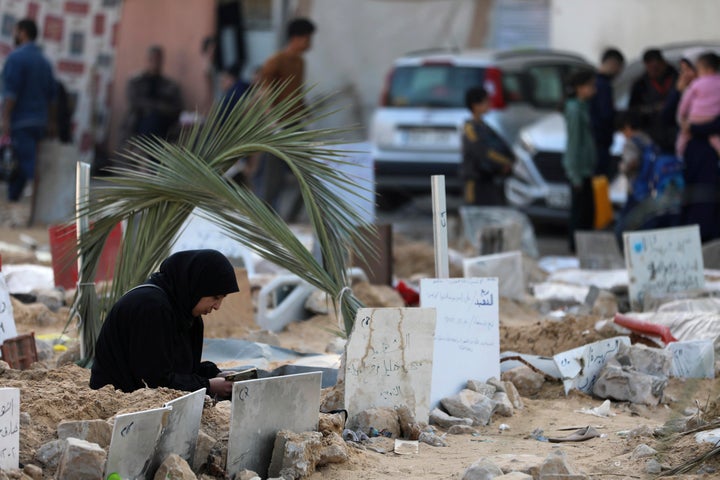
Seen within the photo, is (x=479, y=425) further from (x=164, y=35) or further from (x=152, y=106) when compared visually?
(x=164, y=35)

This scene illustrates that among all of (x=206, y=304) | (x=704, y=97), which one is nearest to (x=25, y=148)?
(x=704, y=97)

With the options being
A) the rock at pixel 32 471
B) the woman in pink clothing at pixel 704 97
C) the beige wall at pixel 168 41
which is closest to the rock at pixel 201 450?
the rock at pixel 32 471

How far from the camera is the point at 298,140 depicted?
659 centimetres

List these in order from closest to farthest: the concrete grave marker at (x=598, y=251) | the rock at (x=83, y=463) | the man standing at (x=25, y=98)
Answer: the rock at (x=83, y=463) → the concrete grave marker at (x=598, y=251) → the man standing at (x=25, y=98)

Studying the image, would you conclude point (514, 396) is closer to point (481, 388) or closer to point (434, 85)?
point (481, 388)

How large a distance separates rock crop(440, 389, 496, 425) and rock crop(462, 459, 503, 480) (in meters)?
1.43

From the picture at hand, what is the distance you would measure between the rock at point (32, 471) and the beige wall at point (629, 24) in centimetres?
1465

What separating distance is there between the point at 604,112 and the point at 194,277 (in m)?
9.16

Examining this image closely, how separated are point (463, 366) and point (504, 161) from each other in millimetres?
6200

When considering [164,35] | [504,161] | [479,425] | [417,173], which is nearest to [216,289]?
[479,425]

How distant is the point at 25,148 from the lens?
50.3ft

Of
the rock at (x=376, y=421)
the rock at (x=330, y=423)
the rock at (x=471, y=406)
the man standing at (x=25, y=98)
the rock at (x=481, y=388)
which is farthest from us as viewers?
the man standing at (x=25, y=98)

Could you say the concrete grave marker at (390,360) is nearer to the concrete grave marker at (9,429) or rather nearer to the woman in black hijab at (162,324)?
the woman in black hijab at (162,324)

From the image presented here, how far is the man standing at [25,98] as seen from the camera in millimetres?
15078
